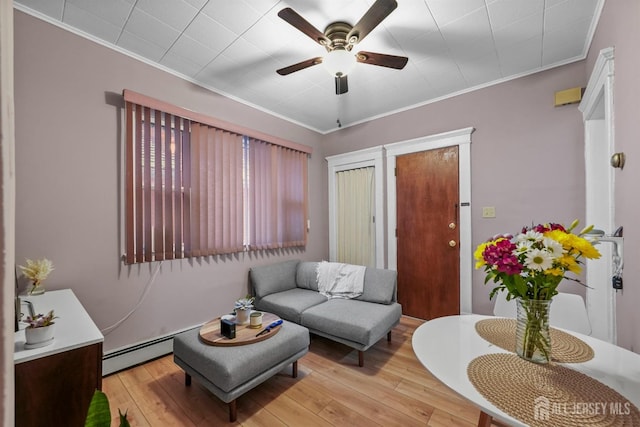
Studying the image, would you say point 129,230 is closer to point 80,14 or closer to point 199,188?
point 199,188

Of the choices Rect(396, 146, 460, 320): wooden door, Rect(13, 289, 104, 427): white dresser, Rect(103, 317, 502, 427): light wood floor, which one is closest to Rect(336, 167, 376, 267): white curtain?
Rect(396, 146, 460, 320): wooden door

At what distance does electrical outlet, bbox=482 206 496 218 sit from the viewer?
2701 mm

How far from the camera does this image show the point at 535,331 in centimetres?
97

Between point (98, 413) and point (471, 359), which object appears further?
point (471, 359)

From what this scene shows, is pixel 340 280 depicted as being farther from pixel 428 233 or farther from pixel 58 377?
pixel 58 377

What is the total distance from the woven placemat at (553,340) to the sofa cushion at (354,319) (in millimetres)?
Answer: 1052

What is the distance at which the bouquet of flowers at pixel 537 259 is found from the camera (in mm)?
909

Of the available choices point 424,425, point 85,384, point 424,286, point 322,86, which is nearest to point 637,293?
point 424,425

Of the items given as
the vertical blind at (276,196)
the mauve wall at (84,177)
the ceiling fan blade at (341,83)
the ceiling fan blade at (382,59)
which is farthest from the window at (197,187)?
the ceiling fan blade at (382,59)

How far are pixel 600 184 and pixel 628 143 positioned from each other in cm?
100

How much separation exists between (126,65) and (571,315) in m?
3.72

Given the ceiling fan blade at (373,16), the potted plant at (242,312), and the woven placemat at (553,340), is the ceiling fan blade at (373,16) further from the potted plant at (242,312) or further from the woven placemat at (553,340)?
the potted plant at (242,312)

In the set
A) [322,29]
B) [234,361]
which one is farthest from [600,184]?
[234,361]

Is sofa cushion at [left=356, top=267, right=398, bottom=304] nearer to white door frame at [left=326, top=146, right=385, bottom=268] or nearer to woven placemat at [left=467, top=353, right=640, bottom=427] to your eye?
white door frame at [left=326, top=146, right=385, bottom=268]
